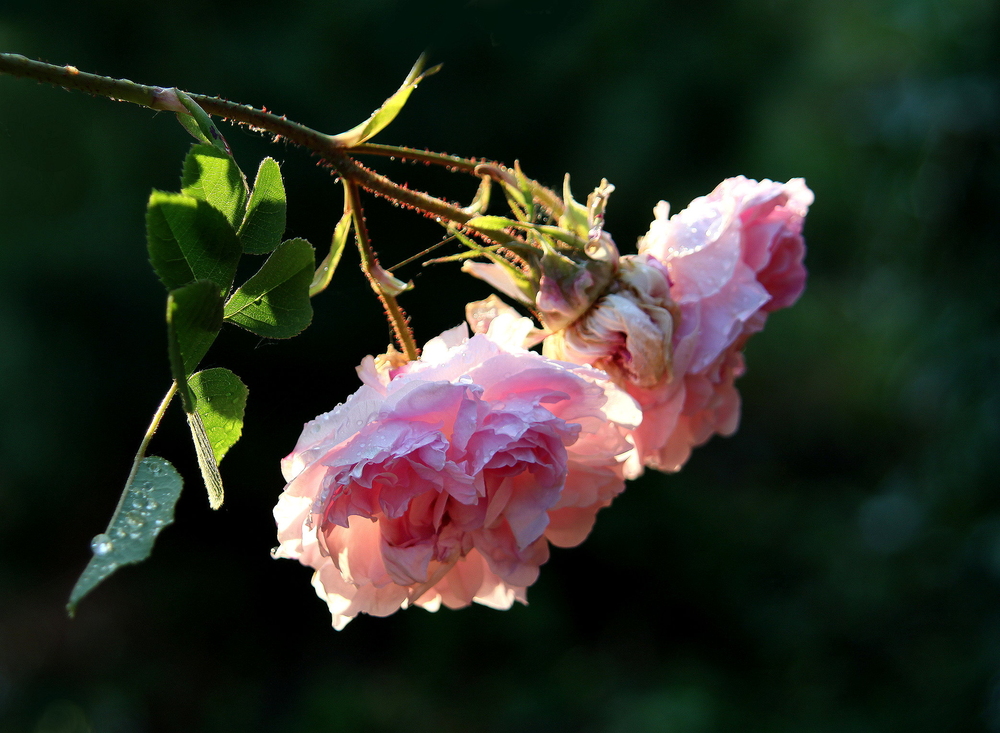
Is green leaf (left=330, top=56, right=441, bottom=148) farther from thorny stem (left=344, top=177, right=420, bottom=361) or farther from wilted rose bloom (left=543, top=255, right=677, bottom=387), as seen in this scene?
wilted rose bloom (left=543, top=255, right=677, bottom=387)

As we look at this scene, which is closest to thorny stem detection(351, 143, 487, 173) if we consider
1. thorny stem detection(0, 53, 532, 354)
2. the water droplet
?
thorny stem detection(0, 53, 532, 354)

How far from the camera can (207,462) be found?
0.28m

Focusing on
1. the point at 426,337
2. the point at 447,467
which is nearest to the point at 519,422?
the point at 447,467

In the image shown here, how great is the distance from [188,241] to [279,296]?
53mm

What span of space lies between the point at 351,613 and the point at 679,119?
7.86 feet

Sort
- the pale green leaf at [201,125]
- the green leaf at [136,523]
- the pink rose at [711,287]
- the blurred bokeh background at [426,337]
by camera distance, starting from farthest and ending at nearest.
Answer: the blurred bokeh background at [426,337]
the pink rose at [711,287]
the pale green leaf at [201,125]
the green leaf at [136,523]

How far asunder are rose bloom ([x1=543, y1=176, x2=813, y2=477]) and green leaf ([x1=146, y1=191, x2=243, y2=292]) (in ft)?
0.57

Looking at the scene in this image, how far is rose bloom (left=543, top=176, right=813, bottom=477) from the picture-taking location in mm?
396

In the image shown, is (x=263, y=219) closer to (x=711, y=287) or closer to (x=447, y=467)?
(x=447, y=467)

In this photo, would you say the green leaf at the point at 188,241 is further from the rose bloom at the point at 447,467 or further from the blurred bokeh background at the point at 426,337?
the blurred bokeh background at the point at 426,337

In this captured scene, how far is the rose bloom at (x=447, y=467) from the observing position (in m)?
0.32

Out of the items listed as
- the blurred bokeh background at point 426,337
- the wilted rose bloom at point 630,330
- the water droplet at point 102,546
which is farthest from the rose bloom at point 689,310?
the blurred bokeh background at point 426,337

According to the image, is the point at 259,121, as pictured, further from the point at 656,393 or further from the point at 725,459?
the point at 725,459

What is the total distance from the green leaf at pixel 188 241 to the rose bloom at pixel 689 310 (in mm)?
172
